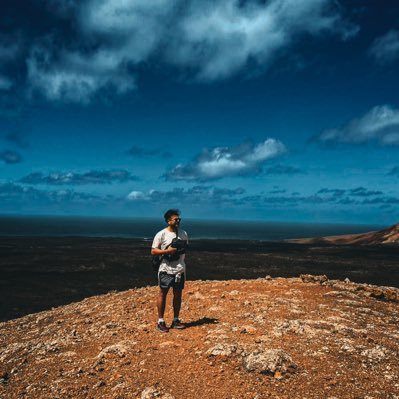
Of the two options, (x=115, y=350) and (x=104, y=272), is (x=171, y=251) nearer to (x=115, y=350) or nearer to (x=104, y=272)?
(x=115, y=350)

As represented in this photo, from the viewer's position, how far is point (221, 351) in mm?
8484

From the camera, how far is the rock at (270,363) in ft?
24.9

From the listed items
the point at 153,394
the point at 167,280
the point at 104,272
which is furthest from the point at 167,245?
the point at 104,272

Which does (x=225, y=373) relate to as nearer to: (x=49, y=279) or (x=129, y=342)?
(x=129, y=342)

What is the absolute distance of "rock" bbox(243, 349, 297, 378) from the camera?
7.59 meters

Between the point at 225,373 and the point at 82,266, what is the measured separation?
48.4 meters

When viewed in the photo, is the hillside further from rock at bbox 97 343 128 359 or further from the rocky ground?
rock at bbox 97 343 128 359

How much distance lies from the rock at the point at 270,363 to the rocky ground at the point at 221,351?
2 cm

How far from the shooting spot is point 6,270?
47.6m

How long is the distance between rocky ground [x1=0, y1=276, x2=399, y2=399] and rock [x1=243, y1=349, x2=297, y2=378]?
0.02 metres

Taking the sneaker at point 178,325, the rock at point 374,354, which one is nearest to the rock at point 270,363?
the rock at point 374,354

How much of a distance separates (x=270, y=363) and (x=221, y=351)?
48.4 inches

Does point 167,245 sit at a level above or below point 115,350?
above

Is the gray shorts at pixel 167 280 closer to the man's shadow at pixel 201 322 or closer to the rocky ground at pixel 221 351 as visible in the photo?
the rocky ground at pixel 221 351
